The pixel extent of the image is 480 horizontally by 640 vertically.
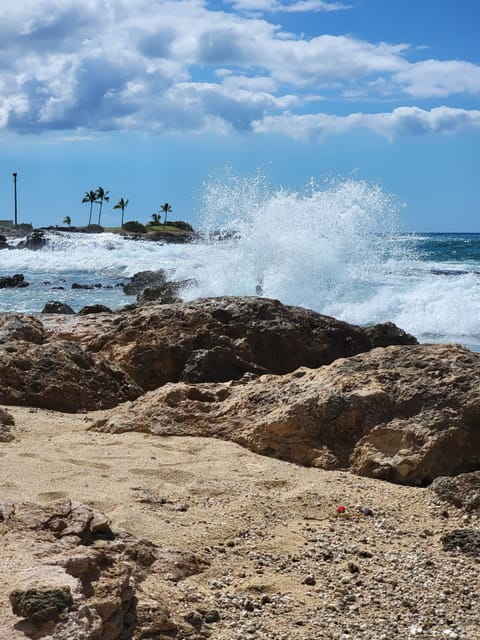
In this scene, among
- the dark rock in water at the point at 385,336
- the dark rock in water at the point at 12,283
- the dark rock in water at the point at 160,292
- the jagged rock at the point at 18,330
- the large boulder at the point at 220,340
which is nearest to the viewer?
the jagged rock at the point at 18,330

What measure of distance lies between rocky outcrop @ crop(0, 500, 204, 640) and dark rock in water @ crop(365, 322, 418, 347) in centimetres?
611

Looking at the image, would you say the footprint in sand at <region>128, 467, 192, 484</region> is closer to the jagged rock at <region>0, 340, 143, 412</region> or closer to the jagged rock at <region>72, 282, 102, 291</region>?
the jagged rock at <region>0, 340, 143, 412</region>

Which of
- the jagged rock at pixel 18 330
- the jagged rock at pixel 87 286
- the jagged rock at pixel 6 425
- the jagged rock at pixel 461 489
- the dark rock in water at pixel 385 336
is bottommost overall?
the jagged rock at pixel 87 286

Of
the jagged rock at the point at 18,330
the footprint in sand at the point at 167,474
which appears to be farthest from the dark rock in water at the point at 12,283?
the footprint in sand at the point at 167,474

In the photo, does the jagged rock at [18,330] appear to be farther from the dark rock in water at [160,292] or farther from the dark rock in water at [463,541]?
the dark rock in water at [160,292]

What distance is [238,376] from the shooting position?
7336 millimetres

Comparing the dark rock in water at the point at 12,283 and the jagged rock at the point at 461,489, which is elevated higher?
the jagged rock at the point at 461,489

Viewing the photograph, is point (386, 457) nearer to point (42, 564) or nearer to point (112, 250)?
point (42, 564)

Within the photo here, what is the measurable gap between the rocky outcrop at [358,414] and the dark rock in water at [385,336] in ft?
11.6

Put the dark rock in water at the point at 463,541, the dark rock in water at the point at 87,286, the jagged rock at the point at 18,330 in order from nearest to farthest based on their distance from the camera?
the dark rock in water at the point at 463,541 < the jagged rock at the point at 18,330 < the dark rock in water at the point at 87,286

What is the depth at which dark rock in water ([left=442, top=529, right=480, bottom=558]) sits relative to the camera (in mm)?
4043

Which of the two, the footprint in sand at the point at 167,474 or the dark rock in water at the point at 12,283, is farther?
the dark rock in water at the point at 12,283

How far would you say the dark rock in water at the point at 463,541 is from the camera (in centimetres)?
404

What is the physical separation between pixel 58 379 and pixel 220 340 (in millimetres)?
1685
